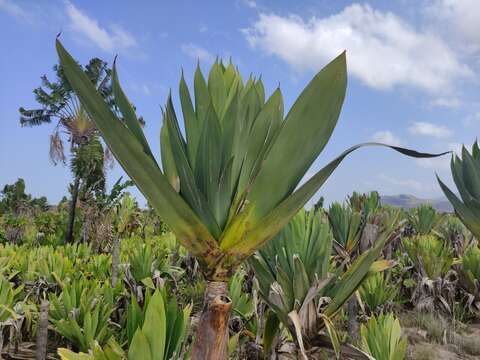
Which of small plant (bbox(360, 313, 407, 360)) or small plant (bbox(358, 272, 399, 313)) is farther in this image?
small plant (bbox(358, 272, 399, 313))

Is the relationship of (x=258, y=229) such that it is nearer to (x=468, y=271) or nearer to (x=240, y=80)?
(x=240, y=80)

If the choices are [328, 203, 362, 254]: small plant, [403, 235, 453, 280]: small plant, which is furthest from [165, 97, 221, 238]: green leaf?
[403, 235, 453, 280]: small plant

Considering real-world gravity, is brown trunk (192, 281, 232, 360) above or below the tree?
below

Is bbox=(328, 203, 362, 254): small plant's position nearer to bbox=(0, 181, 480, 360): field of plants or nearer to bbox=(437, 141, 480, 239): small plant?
bbox=(0, 181, 480, 360): field of plants

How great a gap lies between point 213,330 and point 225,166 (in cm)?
43

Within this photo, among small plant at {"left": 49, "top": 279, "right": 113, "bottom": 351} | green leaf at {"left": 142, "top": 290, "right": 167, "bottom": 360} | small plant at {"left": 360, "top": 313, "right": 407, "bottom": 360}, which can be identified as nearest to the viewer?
green leaf at {"left": 142, "top": 290, "right": 167, "bottom": 360}

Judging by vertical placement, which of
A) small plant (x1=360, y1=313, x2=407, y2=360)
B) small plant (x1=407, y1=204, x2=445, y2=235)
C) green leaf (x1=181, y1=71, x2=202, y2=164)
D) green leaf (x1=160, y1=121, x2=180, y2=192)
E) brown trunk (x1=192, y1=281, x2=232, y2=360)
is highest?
small plant (x1=407, y1=204, x2=445, y2=235)

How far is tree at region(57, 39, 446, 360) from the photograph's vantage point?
0.88m

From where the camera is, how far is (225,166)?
1.01m

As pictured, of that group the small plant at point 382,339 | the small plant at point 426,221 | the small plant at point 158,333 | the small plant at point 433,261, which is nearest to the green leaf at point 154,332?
the small plant at point 158,333

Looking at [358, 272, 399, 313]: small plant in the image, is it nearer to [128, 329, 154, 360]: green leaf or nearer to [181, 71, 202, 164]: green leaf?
[128, 329, 154, 360]: green leaf

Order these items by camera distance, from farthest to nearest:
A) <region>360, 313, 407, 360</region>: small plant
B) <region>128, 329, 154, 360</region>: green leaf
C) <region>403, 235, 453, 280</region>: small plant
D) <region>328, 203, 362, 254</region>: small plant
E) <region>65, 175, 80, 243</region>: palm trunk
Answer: <region>65, 175, 80, 243</region>: palm trunk → <region>403, 235, 453, 280</region>: small plant → <region>328, 203, 362, 254</region>: small plant → <region>360, 313, 407, 360</region>: small plant → <region>128, 329, 154, 360</region>: green leaf

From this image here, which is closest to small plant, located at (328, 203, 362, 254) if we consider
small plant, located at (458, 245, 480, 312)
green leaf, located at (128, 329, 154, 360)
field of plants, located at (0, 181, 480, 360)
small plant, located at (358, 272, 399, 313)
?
field of plants, located at (0, 181, 480, 360)

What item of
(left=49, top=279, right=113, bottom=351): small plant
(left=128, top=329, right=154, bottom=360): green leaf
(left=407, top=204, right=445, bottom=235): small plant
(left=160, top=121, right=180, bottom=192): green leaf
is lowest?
(left=49, top=279, right=113, bottom=351): small plant
